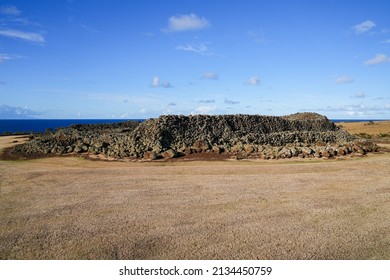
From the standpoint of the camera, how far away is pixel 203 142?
884 inches

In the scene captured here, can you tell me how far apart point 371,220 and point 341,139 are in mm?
20636

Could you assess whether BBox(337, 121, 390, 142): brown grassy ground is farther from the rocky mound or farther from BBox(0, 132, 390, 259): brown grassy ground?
BBox(0, 132, 390, 259): brown grassy ground

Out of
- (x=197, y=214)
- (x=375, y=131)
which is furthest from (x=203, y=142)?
(x=375, y=131)

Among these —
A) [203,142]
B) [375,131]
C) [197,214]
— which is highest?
[375,131]

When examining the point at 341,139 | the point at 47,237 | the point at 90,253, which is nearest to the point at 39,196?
the point at 47,237

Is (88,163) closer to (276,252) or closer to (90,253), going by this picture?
(90,253)

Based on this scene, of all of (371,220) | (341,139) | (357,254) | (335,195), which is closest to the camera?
(357,254)

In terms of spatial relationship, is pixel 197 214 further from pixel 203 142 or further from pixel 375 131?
pixel 375 131

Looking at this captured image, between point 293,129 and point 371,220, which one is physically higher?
point 293,129

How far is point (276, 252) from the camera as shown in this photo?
22.8 feet

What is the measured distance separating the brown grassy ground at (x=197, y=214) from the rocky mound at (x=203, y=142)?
536cm

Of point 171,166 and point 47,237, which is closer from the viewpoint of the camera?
point 47,237

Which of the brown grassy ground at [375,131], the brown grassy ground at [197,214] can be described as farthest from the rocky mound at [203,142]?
the brown grassy ground at [375,131]

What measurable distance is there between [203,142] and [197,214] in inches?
522
